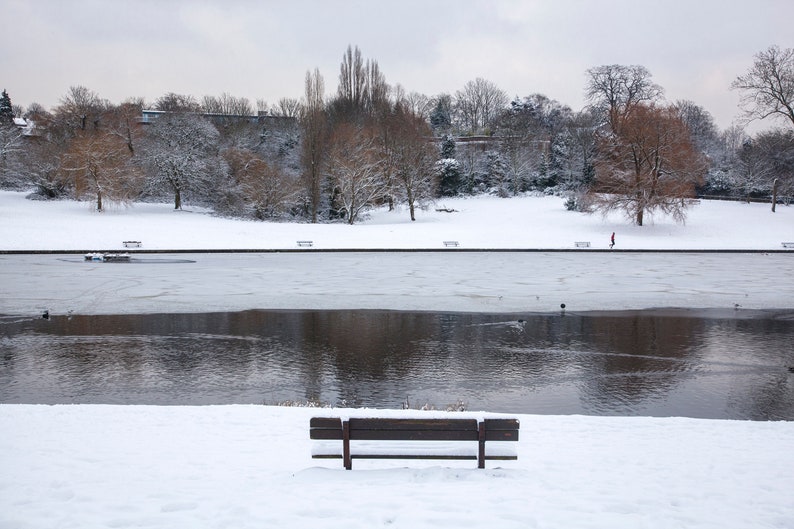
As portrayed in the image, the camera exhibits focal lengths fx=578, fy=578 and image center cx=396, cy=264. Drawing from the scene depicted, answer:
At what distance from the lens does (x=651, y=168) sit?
50188 millimetres

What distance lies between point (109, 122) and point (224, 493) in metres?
68.4

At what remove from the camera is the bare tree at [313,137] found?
2317 inches

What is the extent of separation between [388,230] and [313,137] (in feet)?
46.9

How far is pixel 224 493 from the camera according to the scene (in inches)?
251

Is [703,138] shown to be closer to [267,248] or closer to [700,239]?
[700,239]

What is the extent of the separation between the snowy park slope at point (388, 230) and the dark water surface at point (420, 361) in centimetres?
2514

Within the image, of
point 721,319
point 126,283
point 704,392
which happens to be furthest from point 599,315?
point 126,283

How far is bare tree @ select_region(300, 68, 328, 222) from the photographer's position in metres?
58.8

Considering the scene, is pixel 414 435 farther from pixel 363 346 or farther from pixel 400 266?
pixel 400 266

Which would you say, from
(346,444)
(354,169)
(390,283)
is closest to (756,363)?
(346,444)

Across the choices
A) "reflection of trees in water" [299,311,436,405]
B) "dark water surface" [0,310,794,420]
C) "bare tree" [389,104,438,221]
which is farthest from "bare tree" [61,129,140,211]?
"reflection of trees in water" [299,311,436,405]

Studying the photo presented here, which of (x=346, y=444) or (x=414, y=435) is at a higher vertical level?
(x=414, y=435)

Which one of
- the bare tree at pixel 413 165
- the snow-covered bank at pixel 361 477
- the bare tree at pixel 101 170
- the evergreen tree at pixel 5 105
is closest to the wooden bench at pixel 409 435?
the snow-covered bank at pixel 361 477

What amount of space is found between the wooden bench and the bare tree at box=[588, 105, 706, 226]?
47506 millimetres
